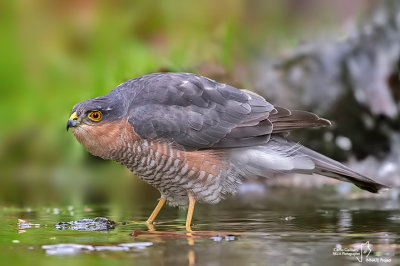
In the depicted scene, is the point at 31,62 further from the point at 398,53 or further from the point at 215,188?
the point at 215,188

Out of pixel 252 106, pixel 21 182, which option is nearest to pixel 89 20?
pixel 21 182

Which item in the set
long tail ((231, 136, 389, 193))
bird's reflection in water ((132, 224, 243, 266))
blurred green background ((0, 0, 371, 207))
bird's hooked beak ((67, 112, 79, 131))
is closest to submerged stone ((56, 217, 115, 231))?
bird's reflection in water ((132, 224, 243, 266))

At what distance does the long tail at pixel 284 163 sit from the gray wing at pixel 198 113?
0.09 meters

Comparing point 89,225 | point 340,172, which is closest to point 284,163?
point 340,172

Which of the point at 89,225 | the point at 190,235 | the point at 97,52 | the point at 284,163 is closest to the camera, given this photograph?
the point at 190,235

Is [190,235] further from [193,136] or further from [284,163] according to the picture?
[284,163]

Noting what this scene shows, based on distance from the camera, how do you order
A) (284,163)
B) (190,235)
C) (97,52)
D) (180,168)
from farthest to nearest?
(97,52)
(284,163)
(180,168)
(190,235)

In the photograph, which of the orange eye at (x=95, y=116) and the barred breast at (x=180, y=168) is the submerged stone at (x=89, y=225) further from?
the orange eye at (x=95, y=116)

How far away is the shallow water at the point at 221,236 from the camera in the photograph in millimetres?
3390

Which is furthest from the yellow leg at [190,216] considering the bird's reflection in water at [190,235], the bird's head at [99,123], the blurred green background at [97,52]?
the blurred green background at [97,52]

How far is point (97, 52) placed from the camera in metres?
10.9

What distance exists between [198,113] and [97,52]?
6010 mm

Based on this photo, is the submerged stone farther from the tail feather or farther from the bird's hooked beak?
the tail feather

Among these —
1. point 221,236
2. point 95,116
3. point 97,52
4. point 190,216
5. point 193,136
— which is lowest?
point 221,236
